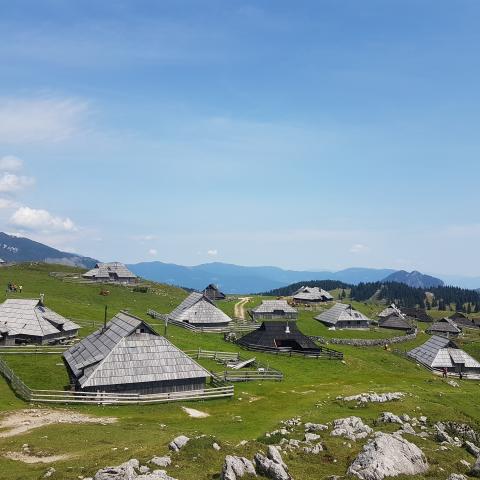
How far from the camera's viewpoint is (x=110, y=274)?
417ft

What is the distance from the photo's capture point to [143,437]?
2736cm

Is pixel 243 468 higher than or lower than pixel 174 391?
higher

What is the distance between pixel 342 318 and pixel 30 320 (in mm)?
64983

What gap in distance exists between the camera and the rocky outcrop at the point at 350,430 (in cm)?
2716

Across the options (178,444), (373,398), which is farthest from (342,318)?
(178,444)

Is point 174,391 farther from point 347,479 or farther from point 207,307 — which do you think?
point 207,307

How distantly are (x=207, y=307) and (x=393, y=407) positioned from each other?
1880 inches

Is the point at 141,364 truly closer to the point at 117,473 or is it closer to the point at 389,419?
the point at 389,419

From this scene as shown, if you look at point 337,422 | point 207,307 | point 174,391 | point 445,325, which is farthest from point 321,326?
point 337,422

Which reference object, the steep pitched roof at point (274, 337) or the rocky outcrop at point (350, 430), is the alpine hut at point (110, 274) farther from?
the rocky outcrop at point (350, 430)

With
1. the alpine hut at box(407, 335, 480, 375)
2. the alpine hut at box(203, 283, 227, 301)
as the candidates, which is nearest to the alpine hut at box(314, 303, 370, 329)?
the alpine hut at box(407, 335, 480, 375)

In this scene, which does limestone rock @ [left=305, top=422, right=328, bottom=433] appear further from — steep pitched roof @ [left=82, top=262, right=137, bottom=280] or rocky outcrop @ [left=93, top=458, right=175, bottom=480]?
steep pitched roof @ [left=82, top=262, right=137, bottom=280]

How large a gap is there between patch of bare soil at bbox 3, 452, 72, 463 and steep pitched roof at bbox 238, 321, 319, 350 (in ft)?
153

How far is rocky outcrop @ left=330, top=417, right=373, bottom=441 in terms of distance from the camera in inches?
1069
